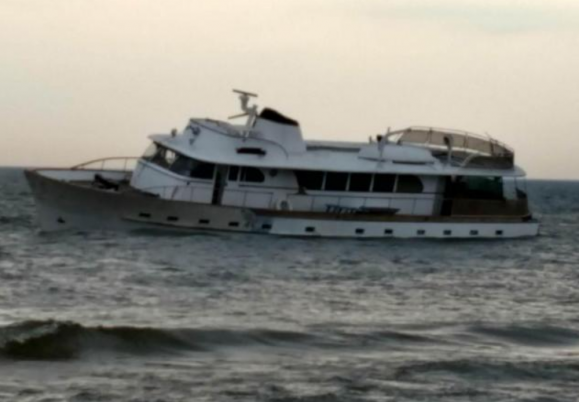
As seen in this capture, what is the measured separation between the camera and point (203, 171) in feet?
133

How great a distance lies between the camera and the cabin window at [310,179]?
136 feet

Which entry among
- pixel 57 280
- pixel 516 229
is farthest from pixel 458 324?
pixel 516 229

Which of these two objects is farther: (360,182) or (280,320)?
(360,182)

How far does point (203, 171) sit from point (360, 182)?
4411 millimetres

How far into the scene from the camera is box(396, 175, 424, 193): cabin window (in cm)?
4278

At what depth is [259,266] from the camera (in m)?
34.8

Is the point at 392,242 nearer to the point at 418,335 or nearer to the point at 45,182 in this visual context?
the point at 45,182

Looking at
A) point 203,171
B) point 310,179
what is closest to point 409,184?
point 310,179

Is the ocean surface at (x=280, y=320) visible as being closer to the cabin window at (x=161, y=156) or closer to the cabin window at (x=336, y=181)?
the cabin window at (x=336, y=181)

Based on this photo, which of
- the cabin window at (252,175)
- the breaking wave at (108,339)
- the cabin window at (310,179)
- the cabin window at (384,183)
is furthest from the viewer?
the cabin window at (384,183)

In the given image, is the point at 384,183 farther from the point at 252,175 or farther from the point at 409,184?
the point at 252,175

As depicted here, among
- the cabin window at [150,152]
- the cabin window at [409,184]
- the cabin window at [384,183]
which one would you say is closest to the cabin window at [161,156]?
the cabin window at [150,152]

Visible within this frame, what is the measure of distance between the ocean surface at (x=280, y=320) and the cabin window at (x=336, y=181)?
1748 millimetres

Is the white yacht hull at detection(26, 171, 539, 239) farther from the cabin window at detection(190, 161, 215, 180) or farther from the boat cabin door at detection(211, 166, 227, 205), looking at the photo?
the cabin window at detection(190, 161, 215, 180)
